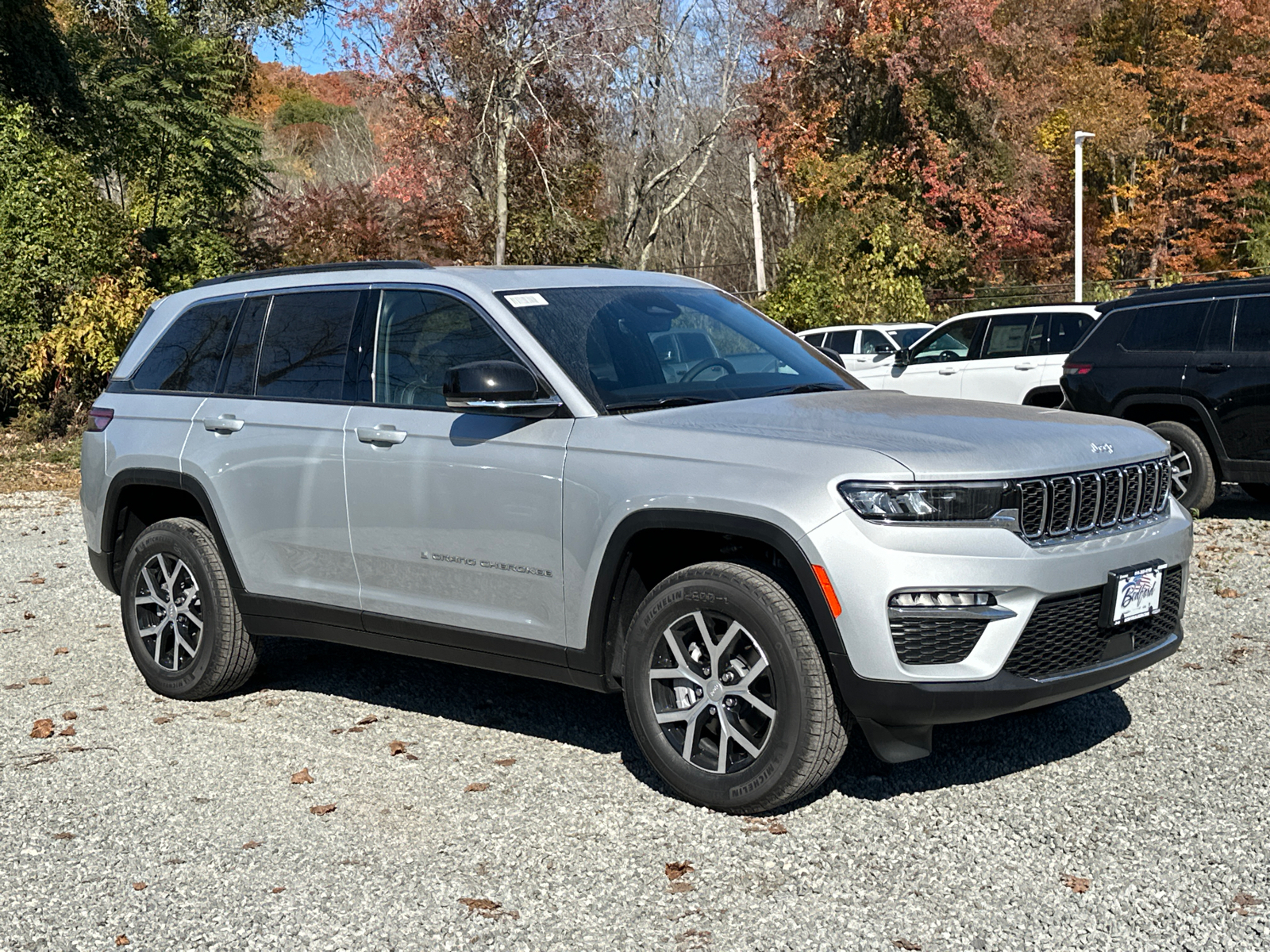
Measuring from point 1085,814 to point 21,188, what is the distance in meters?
16.4

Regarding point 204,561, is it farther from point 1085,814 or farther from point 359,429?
point 1085,814

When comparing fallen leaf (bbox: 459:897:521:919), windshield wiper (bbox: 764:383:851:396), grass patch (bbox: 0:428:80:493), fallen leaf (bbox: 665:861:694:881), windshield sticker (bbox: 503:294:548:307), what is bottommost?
grass patch (bbox: 0:428:80:493)

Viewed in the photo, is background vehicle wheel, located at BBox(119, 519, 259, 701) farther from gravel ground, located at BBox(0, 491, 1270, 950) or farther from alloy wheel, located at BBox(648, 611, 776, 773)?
alloy wheel, located at BBox(648, 611, 776, 773)

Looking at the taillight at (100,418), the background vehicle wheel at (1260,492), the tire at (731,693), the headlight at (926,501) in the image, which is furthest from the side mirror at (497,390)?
the background vehicle wheel at (1260,492)

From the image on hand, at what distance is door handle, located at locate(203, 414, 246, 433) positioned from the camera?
6.15 meters

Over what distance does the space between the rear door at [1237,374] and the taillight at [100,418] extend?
25.4ft

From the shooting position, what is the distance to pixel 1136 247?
4244 cm

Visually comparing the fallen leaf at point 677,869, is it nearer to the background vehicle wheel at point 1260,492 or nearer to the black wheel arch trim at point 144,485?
the black wheel arch trim at point 144,485

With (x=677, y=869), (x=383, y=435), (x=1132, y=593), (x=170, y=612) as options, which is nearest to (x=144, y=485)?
(x=170, y=612)

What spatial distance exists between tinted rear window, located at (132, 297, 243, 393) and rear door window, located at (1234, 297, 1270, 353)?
7402mm

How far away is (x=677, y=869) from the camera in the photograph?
4.35m

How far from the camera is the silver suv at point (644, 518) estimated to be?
4344 millimetres

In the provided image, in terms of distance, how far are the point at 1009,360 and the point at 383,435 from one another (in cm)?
1000

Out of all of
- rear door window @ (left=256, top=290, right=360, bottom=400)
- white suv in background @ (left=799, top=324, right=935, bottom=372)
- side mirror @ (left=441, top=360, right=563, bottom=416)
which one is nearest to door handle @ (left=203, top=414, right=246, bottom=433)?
rear door window @ (left=256, top=290, right=360, bottom=400)
